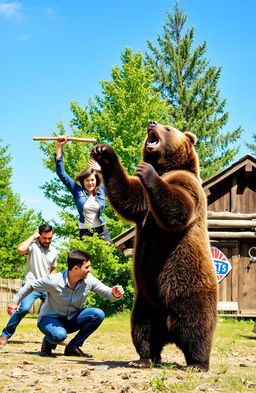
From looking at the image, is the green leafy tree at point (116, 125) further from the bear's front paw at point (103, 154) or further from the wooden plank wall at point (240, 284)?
the bear's front paw at point (103, 154)

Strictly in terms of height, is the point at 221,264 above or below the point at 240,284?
above

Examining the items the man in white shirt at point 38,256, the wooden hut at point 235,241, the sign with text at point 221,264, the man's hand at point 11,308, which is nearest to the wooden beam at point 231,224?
the wooden hut at point 235,241

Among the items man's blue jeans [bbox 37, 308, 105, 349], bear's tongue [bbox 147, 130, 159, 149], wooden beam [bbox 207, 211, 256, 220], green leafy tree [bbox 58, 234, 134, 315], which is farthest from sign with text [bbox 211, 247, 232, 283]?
bear's tongue [bbox 147, 130, 159, 149]

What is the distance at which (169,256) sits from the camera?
4.99 meters

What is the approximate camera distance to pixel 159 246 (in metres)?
Answer: 5.02

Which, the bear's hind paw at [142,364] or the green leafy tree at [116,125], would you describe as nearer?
the bear's hind paw at [142,364]

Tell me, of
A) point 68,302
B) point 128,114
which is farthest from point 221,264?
point 68,302

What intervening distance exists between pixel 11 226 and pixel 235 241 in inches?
665

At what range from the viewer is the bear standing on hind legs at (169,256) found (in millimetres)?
4793

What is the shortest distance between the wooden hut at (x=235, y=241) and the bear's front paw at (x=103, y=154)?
34.8ft

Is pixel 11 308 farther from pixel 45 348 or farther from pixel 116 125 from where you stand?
pixel 116 125

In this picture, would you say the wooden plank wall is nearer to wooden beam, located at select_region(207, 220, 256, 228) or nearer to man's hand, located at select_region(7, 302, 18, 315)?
wooden beam, located at select_region(207, 220, 256, 228)

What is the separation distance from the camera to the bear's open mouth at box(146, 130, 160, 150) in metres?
5.07

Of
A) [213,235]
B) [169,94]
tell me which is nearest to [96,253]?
[213,235]
